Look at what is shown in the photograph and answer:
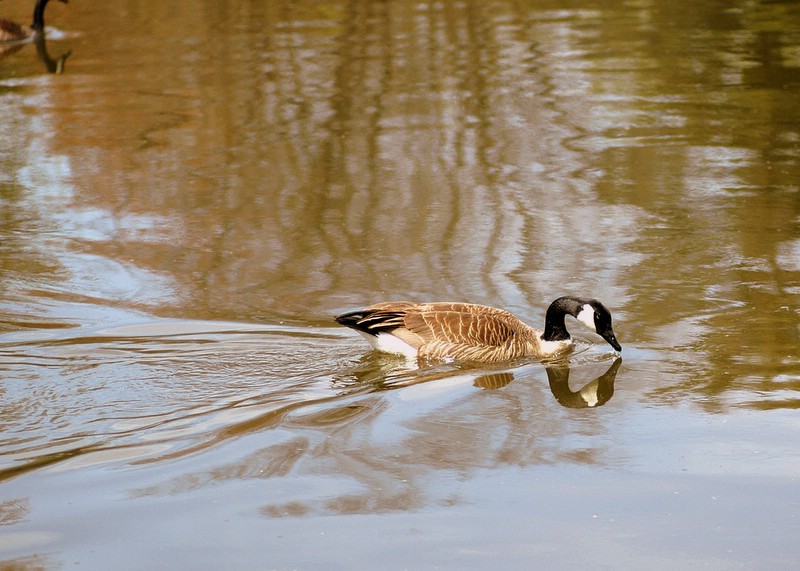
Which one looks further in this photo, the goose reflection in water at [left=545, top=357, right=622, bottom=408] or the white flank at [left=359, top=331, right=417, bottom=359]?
the white flank at [left=359, top=331, right=417, bottom=359]

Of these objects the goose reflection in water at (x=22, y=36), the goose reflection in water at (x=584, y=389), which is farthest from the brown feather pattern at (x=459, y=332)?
the goose reflection in water at (x=22, y=36)

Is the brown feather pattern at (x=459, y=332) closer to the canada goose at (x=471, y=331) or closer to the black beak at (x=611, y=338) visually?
the canada goose at (x=471, y=331)

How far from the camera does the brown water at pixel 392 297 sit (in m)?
5.76

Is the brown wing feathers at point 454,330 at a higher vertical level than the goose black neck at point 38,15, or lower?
lower

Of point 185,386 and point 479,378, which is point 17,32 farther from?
point 479,378

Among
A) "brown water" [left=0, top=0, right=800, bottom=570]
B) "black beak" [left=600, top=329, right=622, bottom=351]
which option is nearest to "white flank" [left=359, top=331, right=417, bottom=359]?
"brown water" [left=0, top=0, right=800, bottom=570]

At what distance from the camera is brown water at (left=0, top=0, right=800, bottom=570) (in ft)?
18.9

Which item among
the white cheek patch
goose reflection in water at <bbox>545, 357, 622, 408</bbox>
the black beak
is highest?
the white cheek patch

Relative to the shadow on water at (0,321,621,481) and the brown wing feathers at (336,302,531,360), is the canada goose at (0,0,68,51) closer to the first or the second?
the shadow on water at (0,321,621,481)

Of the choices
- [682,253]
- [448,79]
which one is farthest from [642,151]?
[448,79]

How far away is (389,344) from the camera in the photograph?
7.90 metres

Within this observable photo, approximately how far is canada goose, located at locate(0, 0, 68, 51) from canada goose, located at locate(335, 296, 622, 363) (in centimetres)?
1482

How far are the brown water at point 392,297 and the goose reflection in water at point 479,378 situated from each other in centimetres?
3

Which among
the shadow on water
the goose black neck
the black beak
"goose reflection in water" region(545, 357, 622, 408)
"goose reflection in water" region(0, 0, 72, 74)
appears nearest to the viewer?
the shadow on water
